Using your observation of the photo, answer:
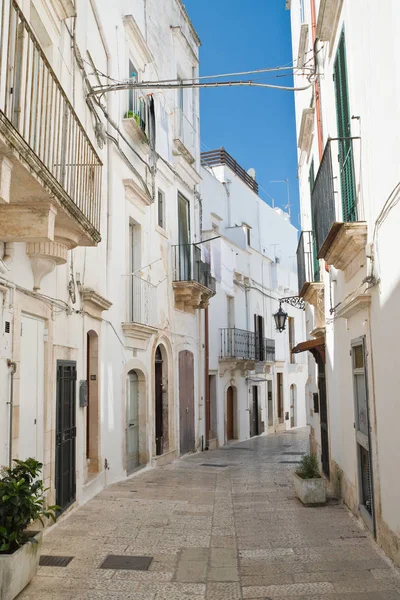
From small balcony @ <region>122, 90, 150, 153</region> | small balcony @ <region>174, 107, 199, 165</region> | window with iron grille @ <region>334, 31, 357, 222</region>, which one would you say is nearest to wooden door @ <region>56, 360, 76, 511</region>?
window with iron grille @ <region>334, 31, 357, 222</region>

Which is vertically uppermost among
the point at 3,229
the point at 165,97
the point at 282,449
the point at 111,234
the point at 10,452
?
the point at 165,97

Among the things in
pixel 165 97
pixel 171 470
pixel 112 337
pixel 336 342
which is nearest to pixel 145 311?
pixel 112 337

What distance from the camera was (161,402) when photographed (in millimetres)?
14398

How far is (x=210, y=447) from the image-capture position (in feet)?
61.8

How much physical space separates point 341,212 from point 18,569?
5829 mm

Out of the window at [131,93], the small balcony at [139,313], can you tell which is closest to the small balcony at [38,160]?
the small balcony at [139,313]

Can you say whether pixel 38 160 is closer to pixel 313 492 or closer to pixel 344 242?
pixel 344 242

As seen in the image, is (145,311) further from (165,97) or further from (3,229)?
(3,229)

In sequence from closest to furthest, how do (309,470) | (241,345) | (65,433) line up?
(65,433) → (309,470) → (241,345)

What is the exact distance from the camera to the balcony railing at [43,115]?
4836 mm

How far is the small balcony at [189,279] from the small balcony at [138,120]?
324 centimetres

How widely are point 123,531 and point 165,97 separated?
11.4 metres

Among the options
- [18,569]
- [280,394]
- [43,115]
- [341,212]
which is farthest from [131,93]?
[280,394]

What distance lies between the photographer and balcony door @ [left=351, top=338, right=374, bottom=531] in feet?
22.4
